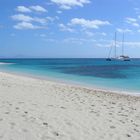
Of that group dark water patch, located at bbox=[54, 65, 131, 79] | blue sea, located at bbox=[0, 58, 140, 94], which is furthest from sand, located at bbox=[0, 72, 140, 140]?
dark water patch, located at bbox=[54, 65, 131, 79]

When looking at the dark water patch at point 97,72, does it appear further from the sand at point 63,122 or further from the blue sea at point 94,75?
the sand at point 63,122

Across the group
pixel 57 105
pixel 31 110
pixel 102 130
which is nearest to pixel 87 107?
pixel 57 105

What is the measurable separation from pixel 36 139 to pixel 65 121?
1.79m

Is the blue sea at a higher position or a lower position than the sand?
lower

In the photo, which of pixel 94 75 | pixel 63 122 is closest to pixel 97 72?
pixel 94 75

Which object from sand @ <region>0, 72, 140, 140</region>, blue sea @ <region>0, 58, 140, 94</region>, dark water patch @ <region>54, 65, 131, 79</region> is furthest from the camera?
dark water patch @ <region>54, 65, 131, 79</region>

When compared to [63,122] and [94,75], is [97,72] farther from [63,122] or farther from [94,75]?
[63,122]

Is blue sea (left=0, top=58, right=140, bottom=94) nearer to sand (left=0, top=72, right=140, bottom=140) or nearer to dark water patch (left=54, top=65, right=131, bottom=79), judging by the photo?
dark water patch (left=54, top=65, right=131, bottom=79)

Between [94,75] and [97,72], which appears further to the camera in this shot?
[97,72]

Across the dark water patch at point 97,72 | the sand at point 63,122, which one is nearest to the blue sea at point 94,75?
the dark water patch at point 97,72

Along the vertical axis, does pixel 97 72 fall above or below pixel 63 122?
below

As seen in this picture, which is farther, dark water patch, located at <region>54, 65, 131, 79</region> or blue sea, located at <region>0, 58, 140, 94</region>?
dark water patch, located at <region>54, 65, 131, 79</region>

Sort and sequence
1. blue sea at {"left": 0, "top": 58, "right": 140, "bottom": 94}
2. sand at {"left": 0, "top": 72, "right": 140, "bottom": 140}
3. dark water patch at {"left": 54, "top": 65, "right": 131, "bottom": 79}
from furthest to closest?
1. dark water patch at {"left": 54, "top": 65, "right": 131, "bottom": 79}
2. blue sea at {"left": 0, "top": 58, "right": 140, "bottom": 94}
3. sand at {"left": 0, "top": 72, "right": 140, "bottom": 140}

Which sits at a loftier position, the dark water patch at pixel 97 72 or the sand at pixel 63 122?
the sand at pixel 63 122
